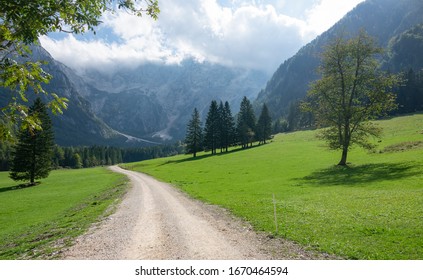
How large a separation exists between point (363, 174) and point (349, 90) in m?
15.7

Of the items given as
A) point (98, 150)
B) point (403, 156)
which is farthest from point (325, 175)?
point (98, 150)

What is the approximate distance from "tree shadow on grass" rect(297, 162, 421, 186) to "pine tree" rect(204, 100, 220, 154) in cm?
6510

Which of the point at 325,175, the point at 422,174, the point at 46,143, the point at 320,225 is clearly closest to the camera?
the point at 320,225

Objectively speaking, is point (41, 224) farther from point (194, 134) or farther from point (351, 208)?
point (194, 134)

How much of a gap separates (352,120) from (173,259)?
39.4 m

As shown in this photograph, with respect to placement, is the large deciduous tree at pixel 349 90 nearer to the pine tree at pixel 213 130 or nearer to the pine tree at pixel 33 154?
the pine tree at pixel 33 154

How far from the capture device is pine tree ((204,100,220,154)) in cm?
10575

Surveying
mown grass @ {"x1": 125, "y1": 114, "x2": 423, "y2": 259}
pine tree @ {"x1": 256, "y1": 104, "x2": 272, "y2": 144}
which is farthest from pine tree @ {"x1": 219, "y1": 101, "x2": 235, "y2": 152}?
mown grass @ {"x1": 125, "y1": 114, "x2": 423, "y2": 259}

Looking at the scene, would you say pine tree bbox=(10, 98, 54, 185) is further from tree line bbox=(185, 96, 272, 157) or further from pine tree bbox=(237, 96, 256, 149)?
pine tree bbox=(237, 96, 256, 149)

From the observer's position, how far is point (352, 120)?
43500 mm

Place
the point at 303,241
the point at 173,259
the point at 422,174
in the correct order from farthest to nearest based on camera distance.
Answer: the point at 422,174 → the point at 303,241 → the point at 173,259

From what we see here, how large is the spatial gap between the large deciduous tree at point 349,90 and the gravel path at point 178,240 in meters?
29.4

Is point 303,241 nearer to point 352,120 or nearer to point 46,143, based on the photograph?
point 352,120

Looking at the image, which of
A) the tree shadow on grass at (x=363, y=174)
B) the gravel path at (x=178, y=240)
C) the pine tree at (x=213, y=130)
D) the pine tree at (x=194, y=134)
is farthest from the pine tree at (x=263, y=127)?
the gravel path at (x=178, y=240)
